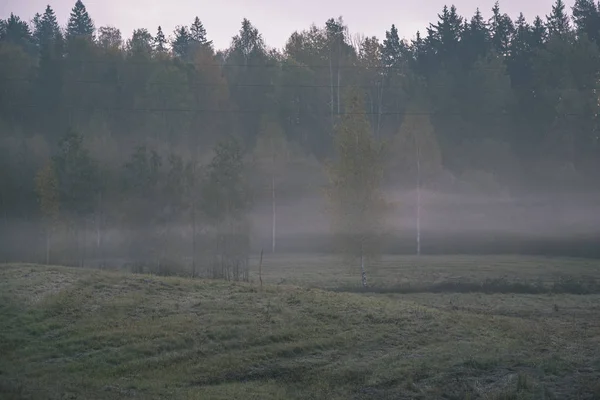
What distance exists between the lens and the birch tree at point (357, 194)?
42.2m

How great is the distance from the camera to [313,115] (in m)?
84.9

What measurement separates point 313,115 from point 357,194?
43603 mm

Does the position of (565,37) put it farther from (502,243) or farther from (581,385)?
(581,385)

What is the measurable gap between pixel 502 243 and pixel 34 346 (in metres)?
50.5

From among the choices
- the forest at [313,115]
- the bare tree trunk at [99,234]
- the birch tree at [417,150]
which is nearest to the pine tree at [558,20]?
the forest at [313,115]

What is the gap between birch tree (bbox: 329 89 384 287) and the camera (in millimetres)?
42156

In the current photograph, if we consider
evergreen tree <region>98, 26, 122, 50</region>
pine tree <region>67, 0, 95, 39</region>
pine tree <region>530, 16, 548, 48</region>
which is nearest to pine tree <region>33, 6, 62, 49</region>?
pine tree <region>67, 0, 95, 39</region>

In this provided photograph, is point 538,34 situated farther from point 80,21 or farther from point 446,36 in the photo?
point 80,21

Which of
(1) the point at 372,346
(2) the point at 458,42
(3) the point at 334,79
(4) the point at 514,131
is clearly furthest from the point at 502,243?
(1) the point at 372,346

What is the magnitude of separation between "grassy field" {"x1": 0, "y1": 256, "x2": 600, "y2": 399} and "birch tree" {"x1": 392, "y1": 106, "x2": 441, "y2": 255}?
33118 mm

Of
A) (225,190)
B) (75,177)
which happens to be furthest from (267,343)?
(75,177)

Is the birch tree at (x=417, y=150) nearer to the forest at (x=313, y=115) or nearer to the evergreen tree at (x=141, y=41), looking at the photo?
the forest at (x=313, y=115)

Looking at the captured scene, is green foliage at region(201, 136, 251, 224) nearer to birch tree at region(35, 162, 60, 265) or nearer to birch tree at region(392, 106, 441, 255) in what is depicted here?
birch tree at region(35, 162, 60, 265)

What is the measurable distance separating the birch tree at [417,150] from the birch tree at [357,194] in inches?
854
